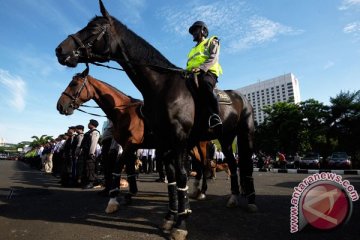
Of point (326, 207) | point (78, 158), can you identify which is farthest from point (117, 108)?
point (326, 207)

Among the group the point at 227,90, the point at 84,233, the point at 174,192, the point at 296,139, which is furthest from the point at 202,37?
the point at 296,139

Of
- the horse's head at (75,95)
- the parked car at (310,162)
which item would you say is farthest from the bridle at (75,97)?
the parked car at (310,162)

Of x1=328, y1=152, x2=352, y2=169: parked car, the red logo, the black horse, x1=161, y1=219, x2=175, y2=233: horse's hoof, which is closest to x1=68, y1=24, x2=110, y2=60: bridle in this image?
the black horse

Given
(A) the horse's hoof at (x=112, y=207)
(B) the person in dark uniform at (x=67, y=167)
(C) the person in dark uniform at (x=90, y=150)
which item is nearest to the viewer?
(A) the horse's hoof at (x=112, y=207)

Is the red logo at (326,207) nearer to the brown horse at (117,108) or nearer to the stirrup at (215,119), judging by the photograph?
the stirrup at (215,119)

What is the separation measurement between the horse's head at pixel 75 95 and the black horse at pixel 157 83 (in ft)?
7.52

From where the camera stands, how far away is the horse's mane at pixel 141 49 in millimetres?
4965

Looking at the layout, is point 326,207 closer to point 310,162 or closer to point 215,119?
point 215,119

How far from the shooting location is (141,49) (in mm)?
5004

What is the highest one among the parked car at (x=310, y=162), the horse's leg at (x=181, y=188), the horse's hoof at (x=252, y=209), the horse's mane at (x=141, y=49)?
the horse's mane at (x=141, y=49)

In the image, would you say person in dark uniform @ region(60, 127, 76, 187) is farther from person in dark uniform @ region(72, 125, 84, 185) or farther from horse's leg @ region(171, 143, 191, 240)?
horse's leg @ region(171, 143, 191, 240)

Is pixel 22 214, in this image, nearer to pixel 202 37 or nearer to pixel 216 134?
pixel 216 134

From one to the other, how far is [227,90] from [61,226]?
161 inches

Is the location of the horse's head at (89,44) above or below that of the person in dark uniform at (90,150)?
above
